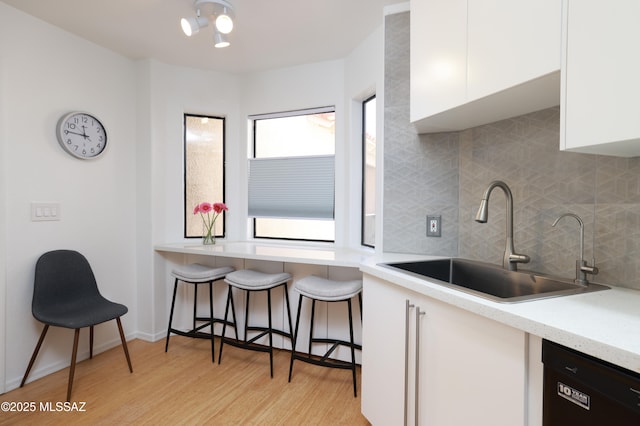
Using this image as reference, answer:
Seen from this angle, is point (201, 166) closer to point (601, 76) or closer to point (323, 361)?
point (323, 361)

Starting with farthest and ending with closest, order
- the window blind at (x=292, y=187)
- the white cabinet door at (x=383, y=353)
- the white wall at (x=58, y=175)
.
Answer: the window blind at (x=292, y=187) < the white wall at (x=58, y=175) < the white cabinet door at (x=383, y=353)

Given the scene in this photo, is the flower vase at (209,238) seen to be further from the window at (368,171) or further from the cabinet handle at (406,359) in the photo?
the cabinet handle at (406,359)

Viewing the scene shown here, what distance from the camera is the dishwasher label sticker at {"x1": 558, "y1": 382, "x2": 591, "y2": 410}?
0.73 metres

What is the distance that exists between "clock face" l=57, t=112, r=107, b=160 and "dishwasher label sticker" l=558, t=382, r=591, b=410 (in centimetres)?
306

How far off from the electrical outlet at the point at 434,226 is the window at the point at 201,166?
2.09 m

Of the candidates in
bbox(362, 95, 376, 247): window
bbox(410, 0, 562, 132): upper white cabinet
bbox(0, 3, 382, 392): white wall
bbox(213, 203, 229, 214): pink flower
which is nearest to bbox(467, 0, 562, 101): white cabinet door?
bbox(410, 0, 562, 132): upper white cabinet

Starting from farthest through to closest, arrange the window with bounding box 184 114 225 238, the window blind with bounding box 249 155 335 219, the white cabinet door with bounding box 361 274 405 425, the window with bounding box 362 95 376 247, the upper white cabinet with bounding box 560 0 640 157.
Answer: the window with bounding box 184 114 225 238
the window blind with bounding box 249 155 335 219
the window with bounding box 362 95 376 247
the white cabinet door with bounding box 361 274 405 425
the upper white cabinet with bounding box 560 0 640 157

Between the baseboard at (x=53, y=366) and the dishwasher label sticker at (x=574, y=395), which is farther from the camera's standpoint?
the baseboard at (x=53, y=366)

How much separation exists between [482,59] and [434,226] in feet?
3.24

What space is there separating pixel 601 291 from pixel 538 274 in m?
0.27

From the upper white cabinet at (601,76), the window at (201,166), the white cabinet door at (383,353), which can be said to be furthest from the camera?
the window at (201,166)

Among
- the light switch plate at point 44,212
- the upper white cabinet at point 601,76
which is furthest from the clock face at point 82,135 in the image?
the upper white cabinet at point 601,76

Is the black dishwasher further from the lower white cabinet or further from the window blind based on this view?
the window blind

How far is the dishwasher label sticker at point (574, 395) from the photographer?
2.40 feet
